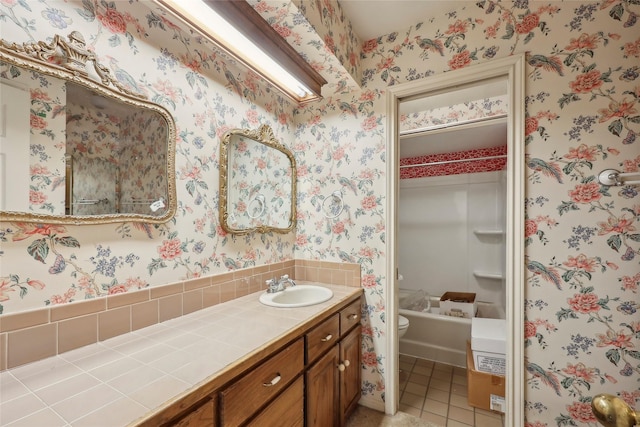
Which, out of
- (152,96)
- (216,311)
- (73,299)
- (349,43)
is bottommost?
(216,311)

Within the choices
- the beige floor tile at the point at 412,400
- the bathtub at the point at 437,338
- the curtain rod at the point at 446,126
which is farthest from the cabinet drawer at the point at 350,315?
the curtain rod at the point at 446,126

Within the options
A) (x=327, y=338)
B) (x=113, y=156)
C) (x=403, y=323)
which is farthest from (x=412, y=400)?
(x=113, y=156)

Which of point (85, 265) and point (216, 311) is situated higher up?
point (85, 265)

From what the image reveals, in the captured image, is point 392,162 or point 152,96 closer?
point 152,96

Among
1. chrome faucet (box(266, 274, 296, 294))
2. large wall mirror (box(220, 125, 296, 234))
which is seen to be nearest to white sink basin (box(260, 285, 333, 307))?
chrome faucet (box(266, 274, 296, 294))

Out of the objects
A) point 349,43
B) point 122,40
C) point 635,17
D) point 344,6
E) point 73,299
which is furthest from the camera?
point 349,43

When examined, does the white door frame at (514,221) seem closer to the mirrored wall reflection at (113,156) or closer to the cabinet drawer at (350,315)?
the cabinet drawer at (350,315)

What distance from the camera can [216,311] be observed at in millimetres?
1346

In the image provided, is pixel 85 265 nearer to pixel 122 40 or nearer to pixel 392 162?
pixel 122 40

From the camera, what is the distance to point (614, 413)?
437mm

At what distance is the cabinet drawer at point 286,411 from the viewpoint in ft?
3.20

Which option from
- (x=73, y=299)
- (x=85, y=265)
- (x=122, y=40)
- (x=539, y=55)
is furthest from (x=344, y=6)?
(x=73, y=299)

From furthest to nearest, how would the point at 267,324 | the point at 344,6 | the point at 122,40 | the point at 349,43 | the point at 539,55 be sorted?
the point at 349,43
the point at 344,6
the point at 539,55
the point at 267,324
the point at 122,40

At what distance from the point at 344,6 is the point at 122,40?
3.94 ft
